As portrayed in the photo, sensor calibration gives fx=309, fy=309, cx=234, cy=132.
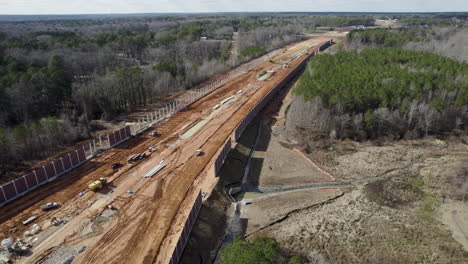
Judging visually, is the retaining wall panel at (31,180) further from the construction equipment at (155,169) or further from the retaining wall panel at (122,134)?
the retaining wall panel at (122,134)

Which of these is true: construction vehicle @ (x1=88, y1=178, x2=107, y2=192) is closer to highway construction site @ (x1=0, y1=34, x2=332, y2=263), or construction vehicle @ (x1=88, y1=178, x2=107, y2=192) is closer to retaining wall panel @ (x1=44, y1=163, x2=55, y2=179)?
highway construction site @ (x1=0, y1=34, x2=332, y2=263)

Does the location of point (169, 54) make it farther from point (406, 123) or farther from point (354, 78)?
point (406, 123)

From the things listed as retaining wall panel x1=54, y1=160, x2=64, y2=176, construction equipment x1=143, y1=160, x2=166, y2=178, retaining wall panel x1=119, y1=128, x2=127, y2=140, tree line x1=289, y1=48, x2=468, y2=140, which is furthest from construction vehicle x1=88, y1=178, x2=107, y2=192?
tree line x1=289, y1=48, x2=468, y2=140

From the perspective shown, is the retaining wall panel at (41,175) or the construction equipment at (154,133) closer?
the retaining wall panel at (41,175)

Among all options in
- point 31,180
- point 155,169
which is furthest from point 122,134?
point 31,180

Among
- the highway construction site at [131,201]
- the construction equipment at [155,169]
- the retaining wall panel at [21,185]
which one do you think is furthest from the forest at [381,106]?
the retaining wall panel at [21,185]
